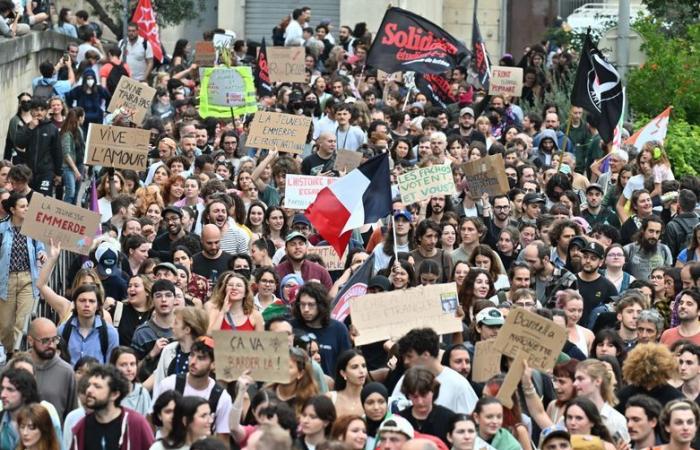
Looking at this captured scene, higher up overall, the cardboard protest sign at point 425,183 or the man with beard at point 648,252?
the cardboard protest sign at point 425,183

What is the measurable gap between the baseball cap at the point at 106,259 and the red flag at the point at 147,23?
45.3 feet

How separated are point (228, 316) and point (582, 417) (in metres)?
3.43

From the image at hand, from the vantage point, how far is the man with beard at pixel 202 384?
1319 cm

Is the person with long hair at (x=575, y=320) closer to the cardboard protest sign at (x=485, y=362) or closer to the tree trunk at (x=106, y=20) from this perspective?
the cardboard protest sign at (x=485, y=362)

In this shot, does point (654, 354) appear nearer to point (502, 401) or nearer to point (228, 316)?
point (502, 401)

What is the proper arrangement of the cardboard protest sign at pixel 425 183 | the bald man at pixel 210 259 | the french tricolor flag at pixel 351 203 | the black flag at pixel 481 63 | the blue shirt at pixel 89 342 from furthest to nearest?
the black flag at pixel 481 63
the cardboard protest sign at pixel 425 183
the french tricolor flag at pixel 351 203
the bald man at pixel 210 259
the blue shirt at pixel 89 342

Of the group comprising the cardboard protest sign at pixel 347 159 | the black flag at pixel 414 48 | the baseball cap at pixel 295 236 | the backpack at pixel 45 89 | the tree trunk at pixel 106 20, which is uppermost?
the black flag at pixel 414 48

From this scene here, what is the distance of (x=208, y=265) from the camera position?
17594mm

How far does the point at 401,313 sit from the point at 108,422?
3095 mm

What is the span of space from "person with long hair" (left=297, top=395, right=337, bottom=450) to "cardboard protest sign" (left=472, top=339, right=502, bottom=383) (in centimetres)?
172

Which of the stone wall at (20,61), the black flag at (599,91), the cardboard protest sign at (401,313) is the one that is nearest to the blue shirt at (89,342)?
the cardboard protest sign at (401,313)

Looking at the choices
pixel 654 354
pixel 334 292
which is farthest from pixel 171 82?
pixel 654 354

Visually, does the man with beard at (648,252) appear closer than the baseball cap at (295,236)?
No

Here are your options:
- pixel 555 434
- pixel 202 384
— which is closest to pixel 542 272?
pixel 202 384
